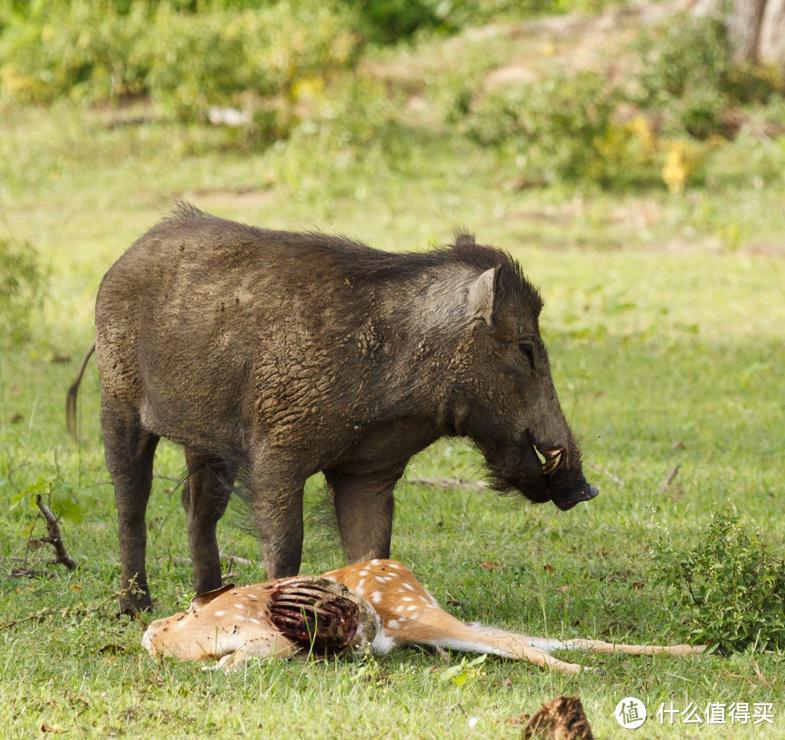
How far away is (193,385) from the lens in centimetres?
596

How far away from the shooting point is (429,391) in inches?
225

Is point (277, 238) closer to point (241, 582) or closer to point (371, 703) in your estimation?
point (241, 582)

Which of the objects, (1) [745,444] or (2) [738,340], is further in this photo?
(2) [738,340]

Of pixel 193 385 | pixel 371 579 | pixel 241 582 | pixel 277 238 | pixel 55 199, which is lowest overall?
pixel 55 199

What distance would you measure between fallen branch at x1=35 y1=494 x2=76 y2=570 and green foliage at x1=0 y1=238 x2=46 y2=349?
17.0 feet

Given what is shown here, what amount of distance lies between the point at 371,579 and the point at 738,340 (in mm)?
7806

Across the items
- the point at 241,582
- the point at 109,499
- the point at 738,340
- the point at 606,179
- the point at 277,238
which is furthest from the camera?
the point at 606,179

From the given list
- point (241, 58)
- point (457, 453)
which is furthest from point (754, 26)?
point (457, 453)

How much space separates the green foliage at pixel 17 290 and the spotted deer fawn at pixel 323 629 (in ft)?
21.9

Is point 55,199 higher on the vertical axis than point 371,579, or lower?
lower

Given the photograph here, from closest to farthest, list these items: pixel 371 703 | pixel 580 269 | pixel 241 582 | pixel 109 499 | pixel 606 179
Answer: pixel 371 703
pixel 241 582
pixel 109 499
pixel 580 269
pixel 606 179

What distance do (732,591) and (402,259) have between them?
1908 millimetres

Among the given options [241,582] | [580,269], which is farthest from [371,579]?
[580,269]

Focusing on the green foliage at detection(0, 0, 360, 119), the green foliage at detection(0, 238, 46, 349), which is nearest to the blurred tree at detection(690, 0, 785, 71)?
the green foliage at detection(0, 0, 360, 119)
